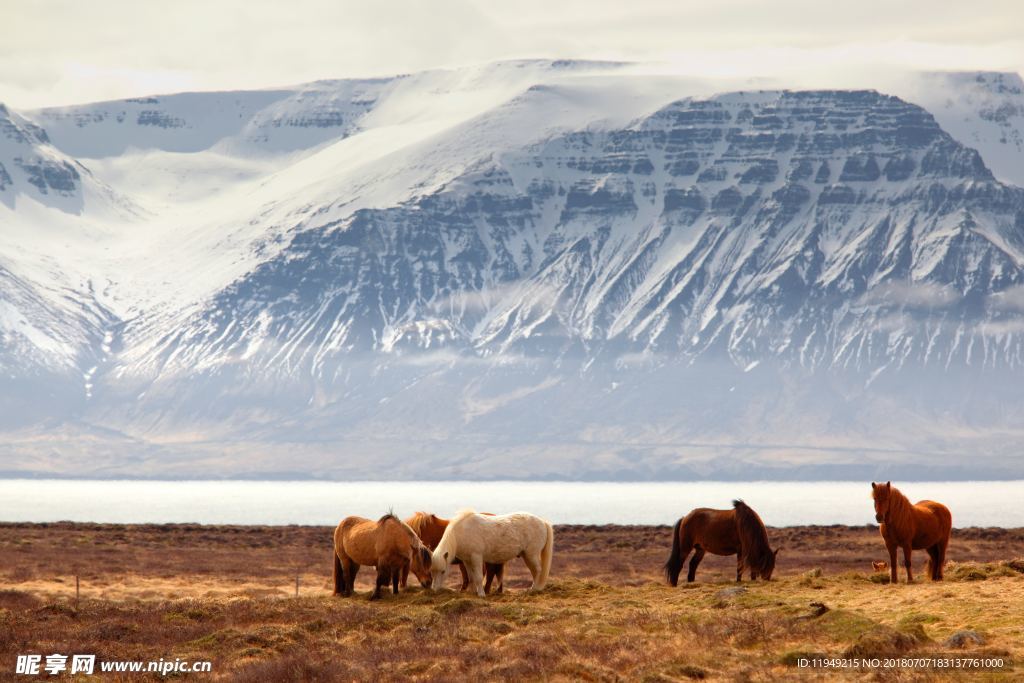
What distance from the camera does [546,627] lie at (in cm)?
3606

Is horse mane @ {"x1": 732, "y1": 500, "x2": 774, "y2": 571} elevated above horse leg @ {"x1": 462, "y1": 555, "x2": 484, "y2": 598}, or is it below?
above

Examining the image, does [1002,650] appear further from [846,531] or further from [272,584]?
[846,531]

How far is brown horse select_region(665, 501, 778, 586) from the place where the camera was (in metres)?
44.8

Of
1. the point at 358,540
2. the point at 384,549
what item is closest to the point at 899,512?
the point at 384,549

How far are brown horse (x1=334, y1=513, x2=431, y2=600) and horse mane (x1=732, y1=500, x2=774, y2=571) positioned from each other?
26.7 feet

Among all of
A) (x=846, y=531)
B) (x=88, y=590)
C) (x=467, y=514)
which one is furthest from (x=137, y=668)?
(x=846, y=531)

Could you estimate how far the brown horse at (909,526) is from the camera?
4147 centimetres

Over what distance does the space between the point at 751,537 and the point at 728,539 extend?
69 centimetres

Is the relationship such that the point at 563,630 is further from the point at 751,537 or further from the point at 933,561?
the point at 933,561

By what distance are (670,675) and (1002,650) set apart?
5685 millimetres

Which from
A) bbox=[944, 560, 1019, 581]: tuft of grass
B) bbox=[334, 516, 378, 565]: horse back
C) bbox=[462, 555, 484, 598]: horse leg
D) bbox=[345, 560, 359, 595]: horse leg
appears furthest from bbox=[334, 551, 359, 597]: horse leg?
bbox=[944, 560, 1019, 581]: tuft of grass

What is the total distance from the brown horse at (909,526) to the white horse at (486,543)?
A: 26.9 ft

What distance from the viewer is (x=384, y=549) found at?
41844mm

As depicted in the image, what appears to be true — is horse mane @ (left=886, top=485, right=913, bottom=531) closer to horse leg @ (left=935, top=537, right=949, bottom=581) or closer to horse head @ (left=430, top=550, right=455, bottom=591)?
horse leg @ (left=935, top=537, right=949, bottom=581)
